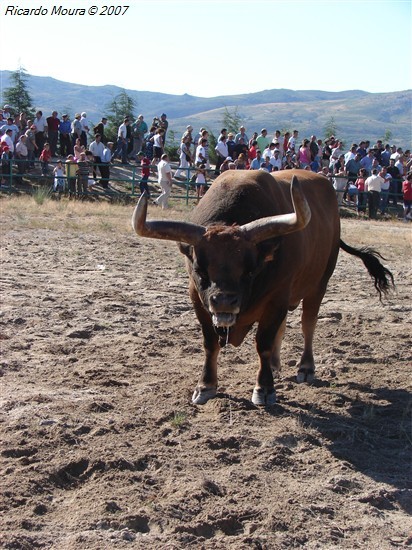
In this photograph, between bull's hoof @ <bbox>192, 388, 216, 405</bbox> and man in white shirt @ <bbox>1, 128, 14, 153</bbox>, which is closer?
bull's hoof @ <bbox>192, 388, 216, 405</bbox>

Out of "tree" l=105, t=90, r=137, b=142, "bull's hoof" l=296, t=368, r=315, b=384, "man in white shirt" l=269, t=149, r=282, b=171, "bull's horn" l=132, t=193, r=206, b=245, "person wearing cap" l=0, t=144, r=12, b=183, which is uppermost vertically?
"tree" l=105, t=90, r=137, b=142

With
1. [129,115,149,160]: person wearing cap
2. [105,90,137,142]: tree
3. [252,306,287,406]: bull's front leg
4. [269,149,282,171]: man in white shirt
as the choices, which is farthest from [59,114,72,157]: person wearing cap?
[252,306,287,406]: bull's front leg

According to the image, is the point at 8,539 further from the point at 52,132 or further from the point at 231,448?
the point at 52,132

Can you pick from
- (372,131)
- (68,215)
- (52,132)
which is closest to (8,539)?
(68,215)

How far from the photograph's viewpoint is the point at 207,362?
6.77 metres

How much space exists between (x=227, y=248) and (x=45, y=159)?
18.4m

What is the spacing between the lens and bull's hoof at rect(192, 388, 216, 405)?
6634mm

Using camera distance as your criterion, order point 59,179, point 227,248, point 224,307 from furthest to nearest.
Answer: point 59,179
point 227,248
point 224,307

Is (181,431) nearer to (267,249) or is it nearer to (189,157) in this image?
(267,249)

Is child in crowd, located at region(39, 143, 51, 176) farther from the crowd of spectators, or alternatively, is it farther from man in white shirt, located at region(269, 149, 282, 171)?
man in white shirt, located at region(269, 149, 282, 171)

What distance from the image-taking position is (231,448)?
5699mm

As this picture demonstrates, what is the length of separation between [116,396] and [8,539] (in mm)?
2391

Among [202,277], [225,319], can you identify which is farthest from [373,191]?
[225,319]

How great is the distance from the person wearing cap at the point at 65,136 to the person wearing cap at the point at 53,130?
0.51 feet
